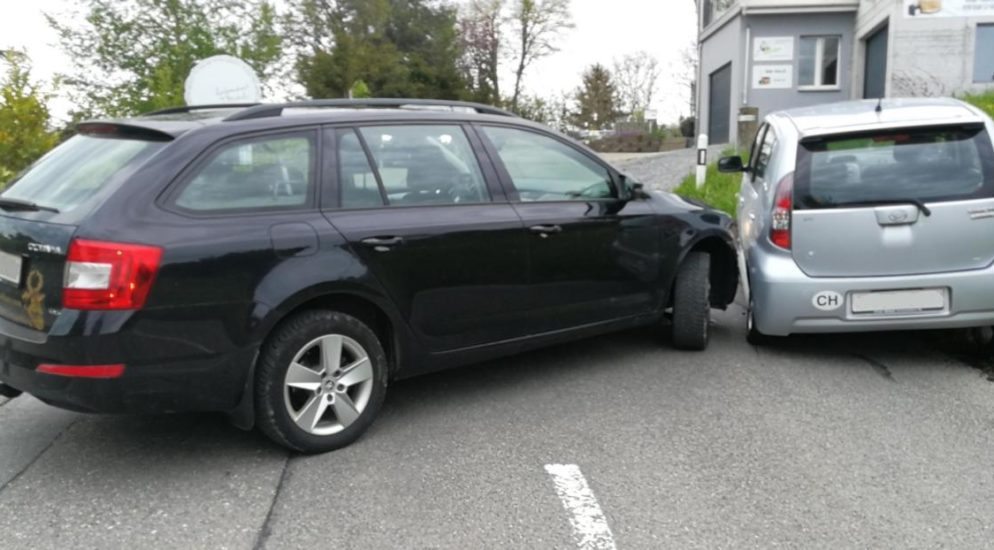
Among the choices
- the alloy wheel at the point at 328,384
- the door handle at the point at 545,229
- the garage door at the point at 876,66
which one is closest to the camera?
the alloy wheel at the point at 328,384

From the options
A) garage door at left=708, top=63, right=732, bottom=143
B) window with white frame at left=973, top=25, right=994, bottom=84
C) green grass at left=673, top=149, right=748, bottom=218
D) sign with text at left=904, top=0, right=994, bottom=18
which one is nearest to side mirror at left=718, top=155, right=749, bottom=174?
green grass at left=673, top=149, right=748, bottom=218

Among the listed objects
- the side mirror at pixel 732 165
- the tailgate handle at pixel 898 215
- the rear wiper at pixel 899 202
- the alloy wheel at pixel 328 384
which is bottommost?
the alloy wheel at pixel 328 384

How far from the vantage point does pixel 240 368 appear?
4070 mm

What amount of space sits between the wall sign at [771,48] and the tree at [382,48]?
18.6 metres

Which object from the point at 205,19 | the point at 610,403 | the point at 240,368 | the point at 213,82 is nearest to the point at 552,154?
the point at 610,403

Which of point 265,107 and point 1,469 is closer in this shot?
point 1,469

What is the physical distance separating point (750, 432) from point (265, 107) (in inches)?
116

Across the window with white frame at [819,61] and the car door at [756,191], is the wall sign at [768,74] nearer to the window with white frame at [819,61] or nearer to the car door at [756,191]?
the window with white frame at [819,61]

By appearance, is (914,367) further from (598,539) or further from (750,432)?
(598,539)

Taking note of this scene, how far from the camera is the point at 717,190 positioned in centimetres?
1291

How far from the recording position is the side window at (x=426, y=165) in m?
4.75

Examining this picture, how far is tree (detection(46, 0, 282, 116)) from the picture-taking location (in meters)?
15.1

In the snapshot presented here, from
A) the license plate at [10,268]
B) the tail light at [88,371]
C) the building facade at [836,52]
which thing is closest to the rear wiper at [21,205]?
the license plate at [10,268]

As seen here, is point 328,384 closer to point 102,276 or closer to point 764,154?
point 102,276
